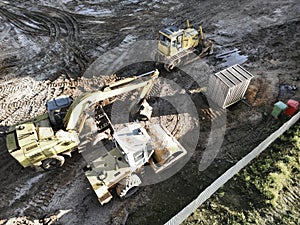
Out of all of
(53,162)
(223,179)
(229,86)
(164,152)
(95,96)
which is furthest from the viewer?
(229,86)

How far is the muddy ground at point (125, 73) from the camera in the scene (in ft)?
34.1

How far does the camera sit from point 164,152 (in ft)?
34.6

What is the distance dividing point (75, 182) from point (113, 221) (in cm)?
239

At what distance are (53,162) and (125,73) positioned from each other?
6979 mm

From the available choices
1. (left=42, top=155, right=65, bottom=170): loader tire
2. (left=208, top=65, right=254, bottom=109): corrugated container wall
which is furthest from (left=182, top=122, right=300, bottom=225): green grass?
(left=42, top=155, right=65, bottom=170): loader tire

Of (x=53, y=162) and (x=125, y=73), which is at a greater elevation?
(x=125, y=73)

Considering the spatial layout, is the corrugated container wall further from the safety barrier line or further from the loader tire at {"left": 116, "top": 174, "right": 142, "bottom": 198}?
the loader tire at {"left": 116, "top": 174, "right": 142, "bottom": 198}

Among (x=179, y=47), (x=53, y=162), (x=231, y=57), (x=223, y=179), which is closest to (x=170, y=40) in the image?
(x=179, y=47)

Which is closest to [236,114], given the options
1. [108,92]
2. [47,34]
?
[108,92]

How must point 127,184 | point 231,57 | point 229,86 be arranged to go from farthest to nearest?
point 231,57, point 229,86, point 127,184

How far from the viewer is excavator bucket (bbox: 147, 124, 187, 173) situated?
10500 mm

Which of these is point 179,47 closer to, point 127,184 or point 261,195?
point 127,184

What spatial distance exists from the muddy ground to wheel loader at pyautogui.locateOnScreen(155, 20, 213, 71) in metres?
0.66

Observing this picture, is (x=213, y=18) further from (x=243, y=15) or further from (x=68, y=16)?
(x=68, y=16)
